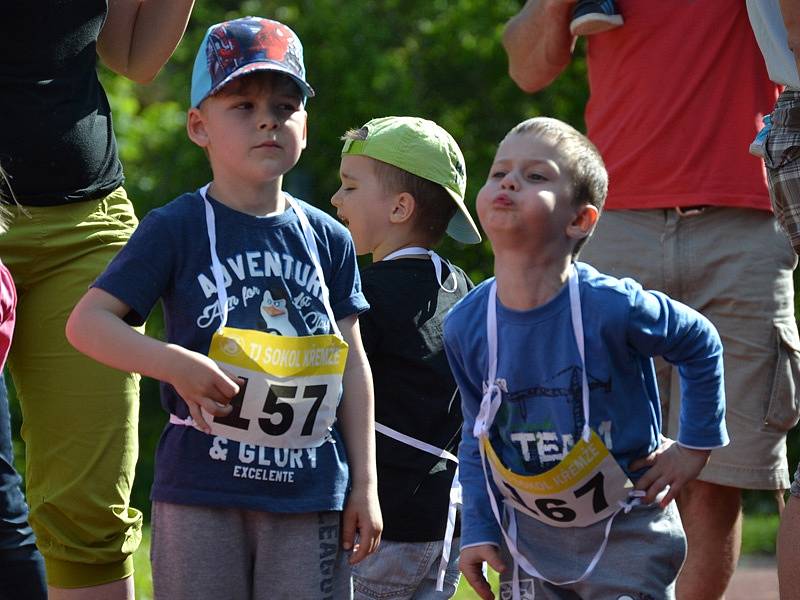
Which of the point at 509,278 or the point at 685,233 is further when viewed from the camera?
the point at 685,233

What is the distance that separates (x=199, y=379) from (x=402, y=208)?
4.53ft

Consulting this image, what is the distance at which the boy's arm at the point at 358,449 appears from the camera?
346 centimetres

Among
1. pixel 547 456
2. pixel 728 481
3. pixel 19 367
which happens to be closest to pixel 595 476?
pixel 547 456

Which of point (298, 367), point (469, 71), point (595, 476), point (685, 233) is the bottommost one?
point (595, 476)

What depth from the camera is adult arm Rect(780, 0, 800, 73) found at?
361cm

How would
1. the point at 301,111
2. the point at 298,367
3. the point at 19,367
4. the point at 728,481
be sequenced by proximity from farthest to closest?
the point at 728,481
the point at 19,367
the point at 301,111
the point at 298,367

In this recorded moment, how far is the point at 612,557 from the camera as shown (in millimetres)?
3445

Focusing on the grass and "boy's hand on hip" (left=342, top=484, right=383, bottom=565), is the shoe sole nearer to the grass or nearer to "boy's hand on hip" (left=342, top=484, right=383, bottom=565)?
"boy's hand on hip" (left=342, top=484, right=383, bottom=565)

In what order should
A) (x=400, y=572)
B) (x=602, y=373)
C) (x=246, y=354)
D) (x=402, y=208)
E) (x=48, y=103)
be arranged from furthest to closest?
(x=402, y=208), (x=400, y=572), (x=48, y=103), (x=602, y=373), (x=246, y=354)

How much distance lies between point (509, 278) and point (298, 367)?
1.84ft

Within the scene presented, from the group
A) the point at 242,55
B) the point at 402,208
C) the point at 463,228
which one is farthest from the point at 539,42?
the point at 242,55

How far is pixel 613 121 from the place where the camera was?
15.9 feet

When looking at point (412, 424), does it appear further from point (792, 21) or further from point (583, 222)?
point (792, 21)

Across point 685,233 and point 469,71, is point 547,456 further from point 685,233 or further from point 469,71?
point 469,71
